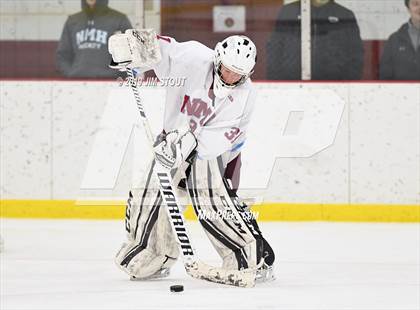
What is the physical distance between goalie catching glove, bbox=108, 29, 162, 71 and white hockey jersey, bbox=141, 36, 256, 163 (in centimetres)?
8

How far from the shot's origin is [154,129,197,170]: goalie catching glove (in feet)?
13.4

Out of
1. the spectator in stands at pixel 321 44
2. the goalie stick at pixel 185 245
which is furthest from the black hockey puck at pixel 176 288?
the spectator in stands at pixel 321 44

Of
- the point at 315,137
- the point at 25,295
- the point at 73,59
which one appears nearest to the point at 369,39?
the point at 315,137

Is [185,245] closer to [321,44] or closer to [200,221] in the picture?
[200,221]

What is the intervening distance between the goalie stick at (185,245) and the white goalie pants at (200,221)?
7 cm

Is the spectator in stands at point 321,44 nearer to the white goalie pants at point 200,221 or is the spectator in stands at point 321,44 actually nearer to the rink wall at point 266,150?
the rink wall at point 266,150

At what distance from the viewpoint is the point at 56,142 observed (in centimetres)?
639

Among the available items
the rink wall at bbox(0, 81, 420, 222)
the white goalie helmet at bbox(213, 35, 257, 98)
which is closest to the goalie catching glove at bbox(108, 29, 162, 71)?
the white goalie helmet at bbox(213, 35, 257, 98)

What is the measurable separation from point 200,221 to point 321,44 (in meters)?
2.48

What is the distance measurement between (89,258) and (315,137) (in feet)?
5.98

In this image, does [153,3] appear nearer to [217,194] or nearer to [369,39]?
[369,39]

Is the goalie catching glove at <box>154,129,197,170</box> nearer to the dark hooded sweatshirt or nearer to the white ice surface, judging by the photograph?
the white ice surface

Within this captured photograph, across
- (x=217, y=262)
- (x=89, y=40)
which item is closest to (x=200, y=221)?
(x=217, y=262)

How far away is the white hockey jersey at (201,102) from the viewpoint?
418 centimetres
